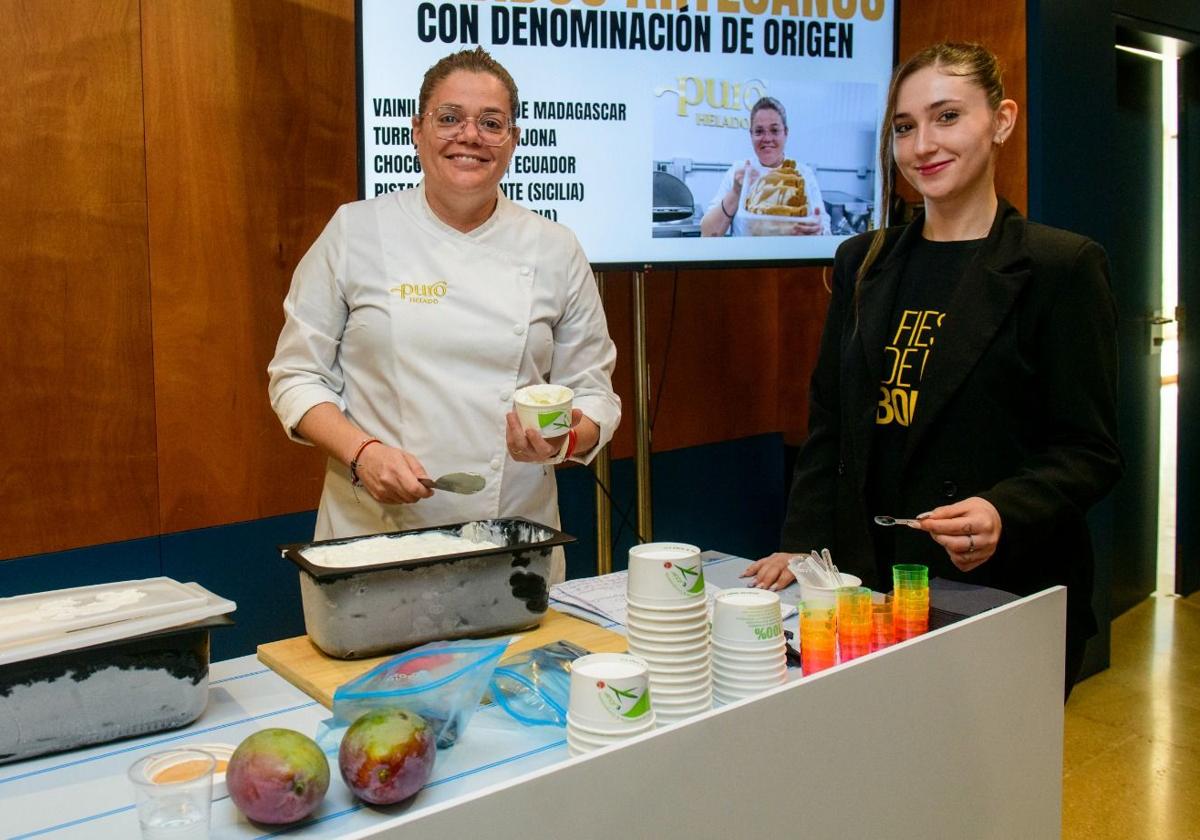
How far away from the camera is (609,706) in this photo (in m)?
1.06

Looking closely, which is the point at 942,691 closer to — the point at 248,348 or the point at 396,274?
the point at 396,274

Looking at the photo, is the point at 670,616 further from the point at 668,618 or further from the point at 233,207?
the point at 233,207

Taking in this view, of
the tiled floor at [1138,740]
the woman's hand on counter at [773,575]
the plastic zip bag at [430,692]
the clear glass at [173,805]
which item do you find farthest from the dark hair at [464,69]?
the tiled floor at [1138,740]

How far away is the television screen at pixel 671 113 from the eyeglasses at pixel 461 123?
0.73 meters

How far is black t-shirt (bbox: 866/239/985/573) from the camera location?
71.5 inches

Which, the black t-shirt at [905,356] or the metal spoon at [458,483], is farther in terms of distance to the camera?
the black t-shirt at [905,356]

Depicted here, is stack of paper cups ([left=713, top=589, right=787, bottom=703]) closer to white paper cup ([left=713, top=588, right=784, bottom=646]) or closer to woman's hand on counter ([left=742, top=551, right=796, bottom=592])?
white paper cup ([left=713, top=588, right=784, bottom=646])

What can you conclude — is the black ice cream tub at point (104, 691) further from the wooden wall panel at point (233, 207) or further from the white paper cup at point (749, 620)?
the wooden wall panel at point (233, 207)

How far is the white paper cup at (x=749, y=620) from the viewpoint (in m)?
1.25

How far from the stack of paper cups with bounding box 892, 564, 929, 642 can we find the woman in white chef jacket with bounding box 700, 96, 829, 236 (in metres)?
1.83

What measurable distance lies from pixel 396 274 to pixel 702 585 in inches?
40.1

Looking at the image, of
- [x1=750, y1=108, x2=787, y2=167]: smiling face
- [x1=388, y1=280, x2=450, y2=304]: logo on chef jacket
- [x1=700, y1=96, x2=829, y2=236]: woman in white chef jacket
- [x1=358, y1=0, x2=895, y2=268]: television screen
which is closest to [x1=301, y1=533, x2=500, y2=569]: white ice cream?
[x1=388, y1=280, x2=450, y2=304]: logo on chef jacket

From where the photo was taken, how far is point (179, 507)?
2785 millimetres

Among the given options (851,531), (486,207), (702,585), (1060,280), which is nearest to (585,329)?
(486,207)
